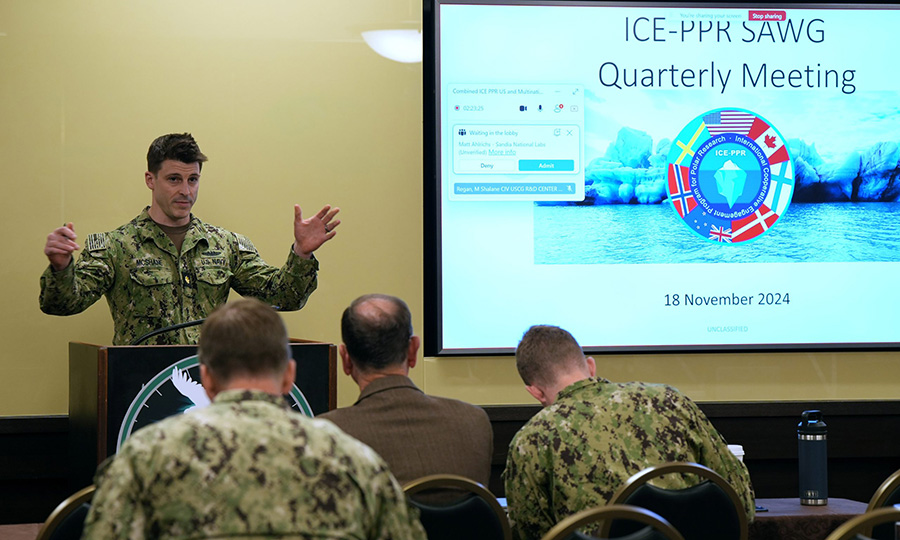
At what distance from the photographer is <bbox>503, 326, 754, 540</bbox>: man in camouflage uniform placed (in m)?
2.60

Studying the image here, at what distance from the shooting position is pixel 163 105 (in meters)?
4.62

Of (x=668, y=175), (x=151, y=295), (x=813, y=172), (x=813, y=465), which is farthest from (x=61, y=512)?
(x=813, y=172)

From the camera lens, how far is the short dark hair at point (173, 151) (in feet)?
12.9

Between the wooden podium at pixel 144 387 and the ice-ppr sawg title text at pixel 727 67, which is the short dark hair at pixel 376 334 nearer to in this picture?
the wooden podium at pixel 144 387

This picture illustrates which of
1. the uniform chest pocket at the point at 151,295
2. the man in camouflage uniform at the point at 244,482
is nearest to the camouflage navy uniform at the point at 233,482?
the man in camouflage uniform at the point at 244,482

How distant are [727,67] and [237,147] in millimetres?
2348

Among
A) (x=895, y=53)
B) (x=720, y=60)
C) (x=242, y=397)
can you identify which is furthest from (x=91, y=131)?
(x=895, y=53)

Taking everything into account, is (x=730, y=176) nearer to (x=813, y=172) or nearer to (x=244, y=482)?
(x=813, y=172)

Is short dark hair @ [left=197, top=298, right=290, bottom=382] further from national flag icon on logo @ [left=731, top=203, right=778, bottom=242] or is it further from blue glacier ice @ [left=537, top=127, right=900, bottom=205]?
national flag icon on logo @ [left=731, top=203, right=778, bottom=242]

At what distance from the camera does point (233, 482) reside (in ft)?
4.96

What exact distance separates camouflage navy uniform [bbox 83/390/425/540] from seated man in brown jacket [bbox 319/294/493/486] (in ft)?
2.62

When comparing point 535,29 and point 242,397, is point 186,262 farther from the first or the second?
point 242,397

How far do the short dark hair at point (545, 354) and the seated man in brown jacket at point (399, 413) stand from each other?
0.39 m

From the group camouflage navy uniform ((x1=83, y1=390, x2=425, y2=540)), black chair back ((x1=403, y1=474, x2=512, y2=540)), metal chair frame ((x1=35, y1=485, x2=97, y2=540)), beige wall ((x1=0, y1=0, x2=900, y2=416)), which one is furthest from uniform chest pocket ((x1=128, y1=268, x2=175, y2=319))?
camouflage navy uniform ((x1=83, y1=390, x2=425, y2=540))
